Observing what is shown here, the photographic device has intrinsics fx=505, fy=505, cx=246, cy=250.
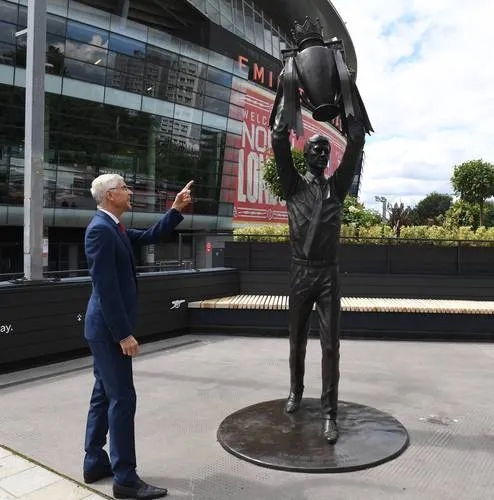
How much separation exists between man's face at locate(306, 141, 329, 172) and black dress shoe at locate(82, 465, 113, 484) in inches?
117

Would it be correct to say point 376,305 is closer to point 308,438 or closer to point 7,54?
point 308,438

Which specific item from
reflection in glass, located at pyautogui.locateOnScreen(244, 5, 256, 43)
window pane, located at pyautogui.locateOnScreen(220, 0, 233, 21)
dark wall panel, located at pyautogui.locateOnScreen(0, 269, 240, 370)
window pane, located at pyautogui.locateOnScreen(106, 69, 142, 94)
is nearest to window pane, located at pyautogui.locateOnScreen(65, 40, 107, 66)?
window pane, located at pyautogui.locateOnScreen(106, 69, 142, 94)

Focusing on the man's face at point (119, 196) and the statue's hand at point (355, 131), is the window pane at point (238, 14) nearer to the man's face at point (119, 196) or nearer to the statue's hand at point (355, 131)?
the statue's hand at point (355, 131)

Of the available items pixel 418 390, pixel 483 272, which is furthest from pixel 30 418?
pixel 483 272

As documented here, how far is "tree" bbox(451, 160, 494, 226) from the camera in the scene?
20.0m

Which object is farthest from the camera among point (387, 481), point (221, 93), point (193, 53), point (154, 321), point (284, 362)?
point (221, 93)

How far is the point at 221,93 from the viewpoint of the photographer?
109 ft

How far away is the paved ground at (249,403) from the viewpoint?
142 inches

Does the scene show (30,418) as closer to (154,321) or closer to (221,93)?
(154,321)

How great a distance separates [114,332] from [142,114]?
2714 cm

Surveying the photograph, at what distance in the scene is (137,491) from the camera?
338cm

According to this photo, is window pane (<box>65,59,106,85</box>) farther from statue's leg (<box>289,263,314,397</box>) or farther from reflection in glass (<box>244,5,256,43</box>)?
statue's leg (<box>289,263,314,397</box>)

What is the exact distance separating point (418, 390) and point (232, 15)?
3728 cm

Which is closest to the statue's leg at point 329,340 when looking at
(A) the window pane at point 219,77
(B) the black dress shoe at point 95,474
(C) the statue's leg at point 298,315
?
(C) the statue's leg at point 298,315
